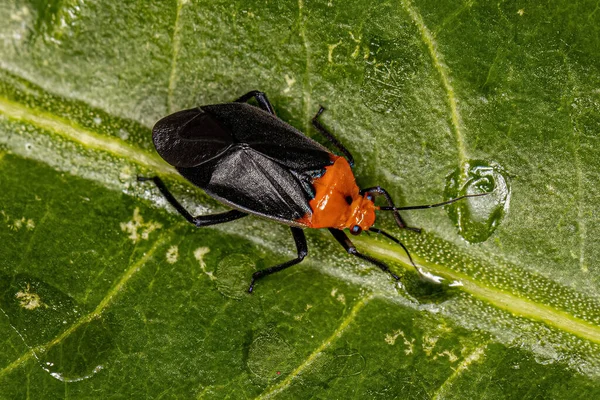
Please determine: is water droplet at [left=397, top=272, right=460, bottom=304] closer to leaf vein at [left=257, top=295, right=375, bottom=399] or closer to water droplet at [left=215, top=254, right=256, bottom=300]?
leaf vein at [left=257, top=295, right=375, bottom=399]

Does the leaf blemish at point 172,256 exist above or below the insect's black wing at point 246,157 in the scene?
below

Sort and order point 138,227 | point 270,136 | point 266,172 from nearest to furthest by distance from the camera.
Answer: point 138,227, point 270,136, point 266,172

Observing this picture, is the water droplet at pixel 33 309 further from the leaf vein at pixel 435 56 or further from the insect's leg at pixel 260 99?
the leaf vein at pixel 435 56

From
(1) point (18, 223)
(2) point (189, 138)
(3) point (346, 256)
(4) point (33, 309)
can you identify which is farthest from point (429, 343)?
(1) point (18, 223)

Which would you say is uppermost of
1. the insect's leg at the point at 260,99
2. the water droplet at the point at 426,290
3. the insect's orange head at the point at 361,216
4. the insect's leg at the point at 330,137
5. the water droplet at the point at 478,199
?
the insect's leg at the point at 260,99

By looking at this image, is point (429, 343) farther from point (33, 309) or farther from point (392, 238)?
point (33, 309)

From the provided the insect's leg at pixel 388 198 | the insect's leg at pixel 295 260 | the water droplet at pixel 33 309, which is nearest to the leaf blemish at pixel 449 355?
the insect's leg at pixel 388 198

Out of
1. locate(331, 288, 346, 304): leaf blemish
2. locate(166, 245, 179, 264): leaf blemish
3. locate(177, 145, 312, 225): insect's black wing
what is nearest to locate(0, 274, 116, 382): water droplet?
locate(166, 245, 179, 264): leaf blemish
